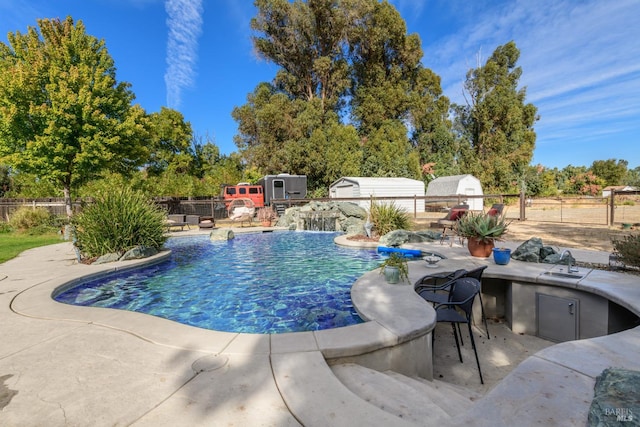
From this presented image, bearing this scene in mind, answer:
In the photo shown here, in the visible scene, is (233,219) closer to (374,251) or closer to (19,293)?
(374,251)

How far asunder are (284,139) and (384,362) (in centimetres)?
2508

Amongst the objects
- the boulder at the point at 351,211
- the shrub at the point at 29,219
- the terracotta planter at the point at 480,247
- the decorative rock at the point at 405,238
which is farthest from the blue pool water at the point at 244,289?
the shrub at the point at 29,219

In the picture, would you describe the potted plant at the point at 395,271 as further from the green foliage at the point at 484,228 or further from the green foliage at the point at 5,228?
the green foliage at the point at 5,228

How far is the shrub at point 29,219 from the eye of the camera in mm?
12320

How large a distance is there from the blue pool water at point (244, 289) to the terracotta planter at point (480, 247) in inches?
76.0

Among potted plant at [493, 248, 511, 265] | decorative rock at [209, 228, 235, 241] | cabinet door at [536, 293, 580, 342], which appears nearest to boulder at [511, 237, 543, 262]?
potted plant at [493, 248, 511, 265]

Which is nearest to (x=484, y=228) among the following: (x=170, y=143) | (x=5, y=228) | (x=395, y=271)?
(x=395, y=271)

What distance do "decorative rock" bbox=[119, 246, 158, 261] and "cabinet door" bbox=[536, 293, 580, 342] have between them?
7.39 metres

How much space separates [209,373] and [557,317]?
4.25 m

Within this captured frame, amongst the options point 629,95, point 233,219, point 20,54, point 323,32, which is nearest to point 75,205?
point 20,54

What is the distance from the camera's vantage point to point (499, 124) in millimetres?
31047

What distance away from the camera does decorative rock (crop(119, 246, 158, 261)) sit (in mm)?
6465

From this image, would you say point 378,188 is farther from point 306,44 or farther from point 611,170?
point 611,170

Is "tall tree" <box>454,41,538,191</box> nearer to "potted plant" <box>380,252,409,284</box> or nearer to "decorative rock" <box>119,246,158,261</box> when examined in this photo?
"potted plant" <box>380,252,409,284</box>
